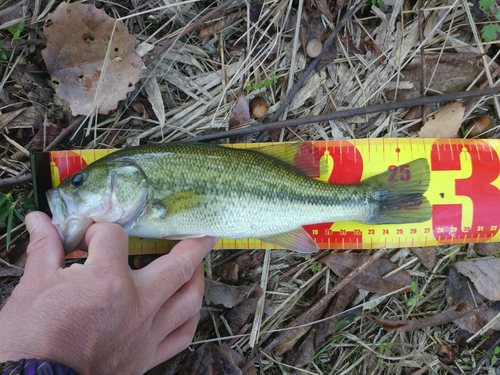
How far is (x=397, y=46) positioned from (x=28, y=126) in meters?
3.56

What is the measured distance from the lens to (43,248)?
240 centimetres

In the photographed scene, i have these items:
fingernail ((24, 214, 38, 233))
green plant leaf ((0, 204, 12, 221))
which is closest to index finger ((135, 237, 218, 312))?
fingernail ((24, 214, 38, 233))

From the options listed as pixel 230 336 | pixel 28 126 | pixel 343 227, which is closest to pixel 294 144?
pixel 343 227

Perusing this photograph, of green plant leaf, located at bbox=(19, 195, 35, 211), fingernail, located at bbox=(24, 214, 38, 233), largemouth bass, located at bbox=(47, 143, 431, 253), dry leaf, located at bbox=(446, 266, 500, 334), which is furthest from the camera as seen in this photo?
dry leaf, located at bbox=(446, 266, 500, 334)

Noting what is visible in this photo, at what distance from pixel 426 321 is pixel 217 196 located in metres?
2.44

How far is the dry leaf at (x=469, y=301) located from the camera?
11.9 ft

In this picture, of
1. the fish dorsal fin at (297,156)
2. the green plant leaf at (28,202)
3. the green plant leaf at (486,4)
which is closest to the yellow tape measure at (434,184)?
the fish dorsal fin at (297,156)

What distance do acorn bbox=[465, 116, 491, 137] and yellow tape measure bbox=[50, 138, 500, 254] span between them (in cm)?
14

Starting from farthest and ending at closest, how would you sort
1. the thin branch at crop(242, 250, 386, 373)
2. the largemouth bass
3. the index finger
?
the thin branch at crop(242, 250, 386, 373), the largemouth bass, the index finger

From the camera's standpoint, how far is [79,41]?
328cm

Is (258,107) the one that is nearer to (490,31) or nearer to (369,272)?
(369,272)

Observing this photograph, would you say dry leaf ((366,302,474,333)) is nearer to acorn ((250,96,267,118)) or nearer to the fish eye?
acorn ((250,96,267,118))

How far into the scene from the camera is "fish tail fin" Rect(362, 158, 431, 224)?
314 cm

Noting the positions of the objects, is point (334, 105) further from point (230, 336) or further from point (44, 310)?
point (44, 310)
